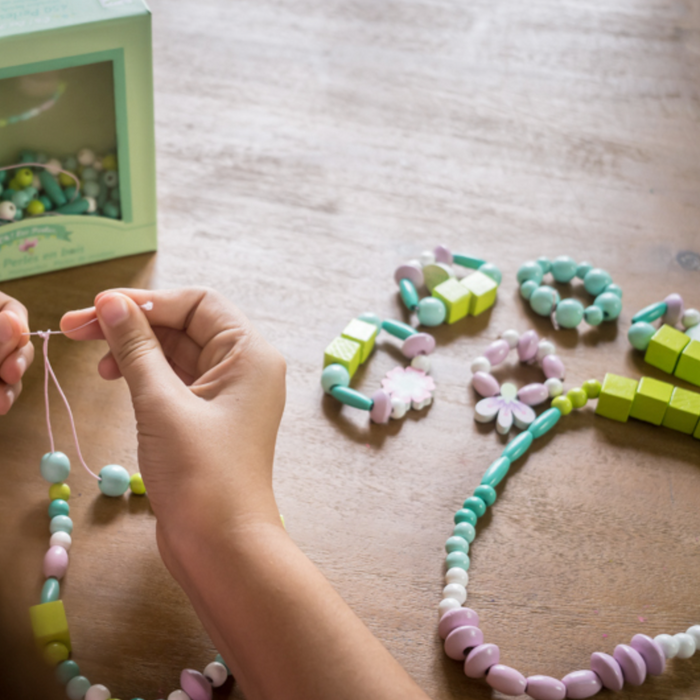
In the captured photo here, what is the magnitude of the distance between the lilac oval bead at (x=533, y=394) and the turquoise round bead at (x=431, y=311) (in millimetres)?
166

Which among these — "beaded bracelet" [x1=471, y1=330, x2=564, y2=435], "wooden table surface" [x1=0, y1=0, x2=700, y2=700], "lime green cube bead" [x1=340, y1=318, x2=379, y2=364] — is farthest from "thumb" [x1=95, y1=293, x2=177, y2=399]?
"beaded bracelet" [x1=471, y1=330, x2=564, y2=435]

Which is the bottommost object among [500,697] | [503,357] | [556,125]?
[500,697]

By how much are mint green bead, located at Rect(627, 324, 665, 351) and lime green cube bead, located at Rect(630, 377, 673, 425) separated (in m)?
0.08

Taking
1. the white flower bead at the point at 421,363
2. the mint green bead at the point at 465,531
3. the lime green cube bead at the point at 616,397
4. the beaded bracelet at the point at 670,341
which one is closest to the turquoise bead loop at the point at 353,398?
the white flower bead at the point at 421,363

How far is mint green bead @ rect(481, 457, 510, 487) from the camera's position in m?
0.99

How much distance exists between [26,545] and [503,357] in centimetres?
66

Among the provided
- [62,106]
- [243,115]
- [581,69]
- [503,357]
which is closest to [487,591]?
[503,357]

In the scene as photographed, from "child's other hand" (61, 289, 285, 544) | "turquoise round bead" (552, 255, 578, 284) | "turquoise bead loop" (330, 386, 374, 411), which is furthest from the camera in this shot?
"turquoise round bead" (552, 255, 578, 284)

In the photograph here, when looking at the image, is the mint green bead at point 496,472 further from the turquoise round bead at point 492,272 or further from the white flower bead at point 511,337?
the turquoise round bead at point 492,272

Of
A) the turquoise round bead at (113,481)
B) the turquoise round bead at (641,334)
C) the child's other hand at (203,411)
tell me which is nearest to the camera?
the child's other hand at (203,411)

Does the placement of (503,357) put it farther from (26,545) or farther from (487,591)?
(26,545)

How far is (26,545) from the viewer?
0.90 m

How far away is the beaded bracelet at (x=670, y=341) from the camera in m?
1.14

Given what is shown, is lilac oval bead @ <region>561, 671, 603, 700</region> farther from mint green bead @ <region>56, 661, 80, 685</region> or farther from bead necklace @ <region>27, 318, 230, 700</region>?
mint green bead @ <region>56, 661, 80, 685</region>
